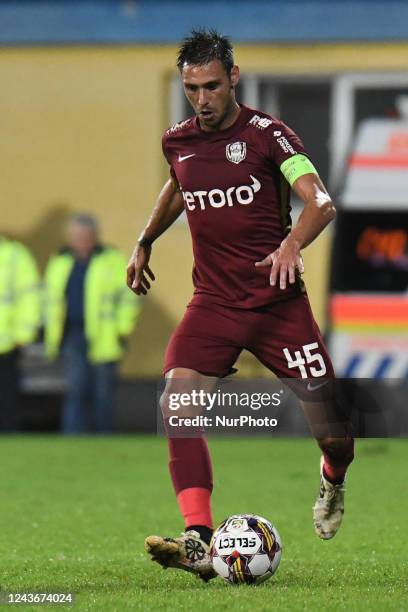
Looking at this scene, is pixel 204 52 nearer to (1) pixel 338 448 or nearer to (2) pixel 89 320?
(1) pixel 338 448

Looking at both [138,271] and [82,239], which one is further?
[82,239]

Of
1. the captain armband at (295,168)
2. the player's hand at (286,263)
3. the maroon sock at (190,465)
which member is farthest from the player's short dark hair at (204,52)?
the maroon sock at (190,465)

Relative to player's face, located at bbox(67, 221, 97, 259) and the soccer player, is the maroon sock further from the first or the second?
player's face, located at bbox(67, 221, 97, 259)

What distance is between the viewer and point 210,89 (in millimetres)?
6906

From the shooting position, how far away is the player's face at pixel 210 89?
6867mm

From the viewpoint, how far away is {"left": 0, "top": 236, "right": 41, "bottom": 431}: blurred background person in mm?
16484

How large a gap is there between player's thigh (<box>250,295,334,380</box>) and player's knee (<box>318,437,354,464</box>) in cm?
26

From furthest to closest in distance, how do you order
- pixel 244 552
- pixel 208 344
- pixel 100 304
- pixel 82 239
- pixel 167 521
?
pixel 100 304 → pixel 82 239 → pixel 167 521 → pixel 208 344 → pixel 244 552

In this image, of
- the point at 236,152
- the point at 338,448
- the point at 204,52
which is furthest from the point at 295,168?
the point at 338,448

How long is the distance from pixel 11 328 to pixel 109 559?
8.79 metres

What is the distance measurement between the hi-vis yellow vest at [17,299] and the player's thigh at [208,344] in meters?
9.38

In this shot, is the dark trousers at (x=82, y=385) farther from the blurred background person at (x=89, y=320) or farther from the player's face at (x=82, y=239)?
the player's face at (x=82, y=239)

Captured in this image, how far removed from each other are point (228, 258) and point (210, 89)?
2.50 feet

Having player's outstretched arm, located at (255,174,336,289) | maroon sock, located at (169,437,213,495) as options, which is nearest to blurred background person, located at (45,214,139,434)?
maroon sock, located at (169,437,213,495)
